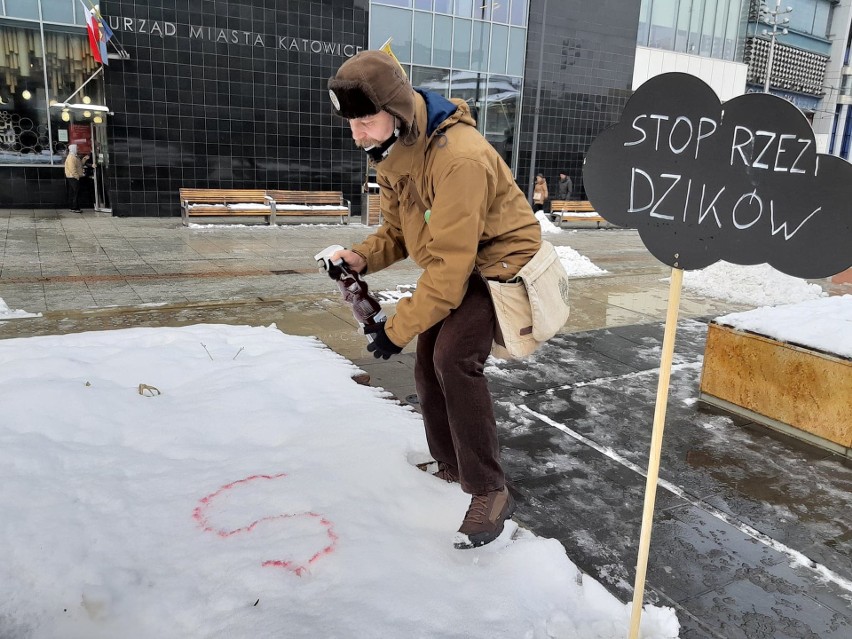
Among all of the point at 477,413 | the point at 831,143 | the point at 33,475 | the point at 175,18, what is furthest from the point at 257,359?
the point at 831,143

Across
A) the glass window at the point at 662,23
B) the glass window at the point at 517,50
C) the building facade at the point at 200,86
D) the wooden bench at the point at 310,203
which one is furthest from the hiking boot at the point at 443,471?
the glass window at the point at 662,23

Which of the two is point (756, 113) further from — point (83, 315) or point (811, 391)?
point (83, 315)

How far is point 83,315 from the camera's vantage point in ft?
20.7

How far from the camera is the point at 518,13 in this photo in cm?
2086

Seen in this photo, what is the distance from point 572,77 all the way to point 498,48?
340 cm

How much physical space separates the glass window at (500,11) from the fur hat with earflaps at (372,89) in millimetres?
20213

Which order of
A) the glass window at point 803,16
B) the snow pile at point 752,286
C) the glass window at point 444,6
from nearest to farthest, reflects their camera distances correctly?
the snow pile at point 752,286
the glass window at point 444,6
the glass window at point 803,16

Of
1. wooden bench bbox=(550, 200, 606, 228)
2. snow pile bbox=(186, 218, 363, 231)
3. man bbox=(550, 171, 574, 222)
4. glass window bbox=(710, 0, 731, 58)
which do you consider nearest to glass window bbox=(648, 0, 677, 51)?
glass window bbox=(710, 0, 731, 58)

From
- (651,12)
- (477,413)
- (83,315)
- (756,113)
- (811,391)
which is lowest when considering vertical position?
(83,315)

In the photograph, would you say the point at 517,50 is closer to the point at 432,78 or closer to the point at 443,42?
the point at 443,42

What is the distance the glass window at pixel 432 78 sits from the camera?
19.5 meters

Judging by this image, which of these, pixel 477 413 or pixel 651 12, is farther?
pixel 651 12

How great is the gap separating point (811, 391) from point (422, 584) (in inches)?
113

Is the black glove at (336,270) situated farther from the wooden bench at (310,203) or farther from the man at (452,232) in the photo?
Result: the wooden bench at (310,203)
